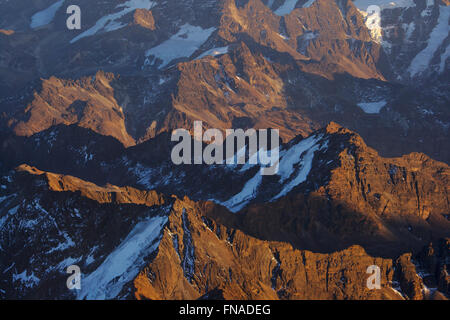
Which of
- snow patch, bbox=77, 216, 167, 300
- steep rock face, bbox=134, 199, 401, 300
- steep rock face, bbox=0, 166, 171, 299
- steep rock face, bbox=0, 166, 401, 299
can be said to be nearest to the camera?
snow patch, bbox=77, 216, 167, 300

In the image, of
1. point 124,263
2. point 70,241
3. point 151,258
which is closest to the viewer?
point 151,258

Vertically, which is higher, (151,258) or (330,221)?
(151,258)

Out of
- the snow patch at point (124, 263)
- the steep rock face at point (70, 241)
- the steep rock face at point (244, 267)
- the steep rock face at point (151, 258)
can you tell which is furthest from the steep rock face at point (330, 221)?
the snow patch at point (124, 263)

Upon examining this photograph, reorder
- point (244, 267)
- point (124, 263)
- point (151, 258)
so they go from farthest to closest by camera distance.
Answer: point (244, 267) < point (124, 263) < point (151, 258)

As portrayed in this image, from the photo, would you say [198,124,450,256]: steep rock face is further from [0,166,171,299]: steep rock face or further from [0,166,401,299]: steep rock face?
[0,166,171,299]: steep rock face

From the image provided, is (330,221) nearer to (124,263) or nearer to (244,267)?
(244,267)

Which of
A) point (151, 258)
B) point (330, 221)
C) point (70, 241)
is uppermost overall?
point (151, 258)

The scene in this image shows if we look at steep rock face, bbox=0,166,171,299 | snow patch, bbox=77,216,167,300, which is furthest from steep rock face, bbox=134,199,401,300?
steep rock face, bbox=0,166,171,299

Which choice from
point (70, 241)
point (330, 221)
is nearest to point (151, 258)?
point (70, 241)

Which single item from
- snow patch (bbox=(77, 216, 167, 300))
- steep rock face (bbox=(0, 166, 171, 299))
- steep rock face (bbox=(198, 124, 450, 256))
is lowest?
steep rock face (bbox=(198, 124, 450, 256))

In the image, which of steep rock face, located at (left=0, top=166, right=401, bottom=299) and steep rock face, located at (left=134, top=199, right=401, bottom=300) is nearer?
steep rock face, located at (left=0, top=166, right=401, bottom=299)

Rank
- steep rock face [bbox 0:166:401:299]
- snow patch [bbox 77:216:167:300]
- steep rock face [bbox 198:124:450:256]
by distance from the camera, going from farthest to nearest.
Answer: steep rock face [bbox 198:124:450:256] < steep rock face [bbox 0:166:401:299] < snow patch [bbox 77:216:167:300]

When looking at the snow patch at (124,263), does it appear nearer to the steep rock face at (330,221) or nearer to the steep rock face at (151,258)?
the steep rock face at (151,258)
